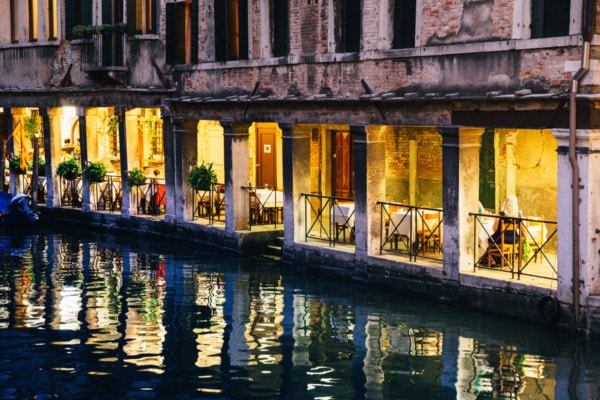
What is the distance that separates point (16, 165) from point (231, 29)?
8906 millimetres

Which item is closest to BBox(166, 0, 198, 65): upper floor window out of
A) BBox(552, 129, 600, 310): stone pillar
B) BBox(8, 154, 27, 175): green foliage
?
BBox(8, 154, 27, 175): green foliage

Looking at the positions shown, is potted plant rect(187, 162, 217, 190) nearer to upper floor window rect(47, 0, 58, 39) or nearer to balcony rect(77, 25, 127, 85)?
balcony rect(77, 25, 127, 85)

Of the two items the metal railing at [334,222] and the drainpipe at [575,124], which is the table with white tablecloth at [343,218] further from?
the drainpipe at [575,124]

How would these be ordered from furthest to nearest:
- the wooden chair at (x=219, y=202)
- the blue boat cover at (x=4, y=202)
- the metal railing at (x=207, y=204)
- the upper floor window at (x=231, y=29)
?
the blue boat cover at (x=4, y=202), the wooden chair at (x=219, y=202), the metal railing at (x=207, y=204), the upper floor window at (x=231, y=29)

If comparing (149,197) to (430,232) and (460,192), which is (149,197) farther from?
(460,192)

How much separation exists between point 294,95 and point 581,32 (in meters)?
6.58

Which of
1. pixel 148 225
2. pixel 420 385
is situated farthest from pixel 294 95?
pixel 420 385

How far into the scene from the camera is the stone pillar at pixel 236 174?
21.1 meters

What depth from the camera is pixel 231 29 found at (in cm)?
2111

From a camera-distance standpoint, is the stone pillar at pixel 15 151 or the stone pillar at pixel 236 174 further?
the stone pillar at pixel 15 151

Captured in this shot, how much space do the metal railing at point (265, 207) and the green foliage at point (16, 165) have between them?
7946mm

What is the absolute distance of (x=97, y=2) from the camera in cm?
2489

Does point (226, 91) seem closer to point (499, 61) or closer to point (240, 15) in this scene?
point (240, 15)

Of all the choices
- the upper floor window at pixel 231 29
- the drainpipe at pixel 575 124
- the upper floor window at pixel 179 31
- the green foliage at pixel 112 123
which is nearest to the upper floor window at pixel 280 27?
the upper floor window at pixel 231 29
